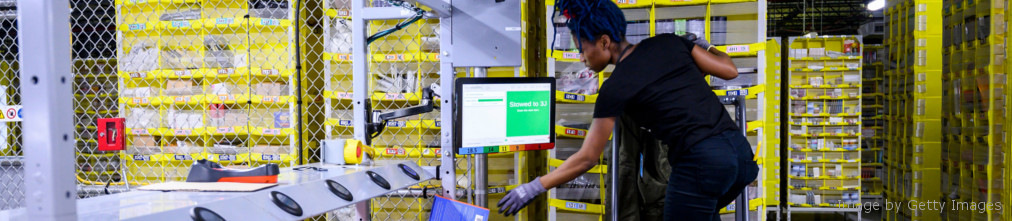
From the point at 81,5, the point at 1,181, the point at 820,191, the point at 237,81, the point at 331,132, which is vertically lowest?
the point at 820,191

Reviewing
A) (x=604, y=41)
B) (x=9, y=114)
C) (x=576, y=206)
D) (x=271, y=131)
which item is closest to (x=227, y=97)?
(x=271, y=131)

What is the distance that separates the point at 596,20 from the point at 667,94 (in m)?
0.46

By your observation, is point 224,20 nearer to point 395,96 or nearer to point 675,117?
point 395,96

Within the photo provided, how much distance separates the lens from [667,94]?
8.95 ft

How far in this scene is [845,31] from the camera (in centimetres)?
2016

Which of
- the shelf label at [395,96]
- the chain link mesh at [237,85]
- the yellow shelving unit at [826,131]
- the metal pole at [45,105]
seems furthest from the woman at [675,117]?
the yellow shelving unit at [826,131]

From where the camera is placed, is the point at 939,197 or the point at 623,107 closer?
the point at 623,107

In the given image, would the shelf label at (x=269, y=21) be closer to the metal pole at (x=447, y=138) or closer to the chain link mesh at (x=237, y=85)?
the chain link mesh at (x=237, y=85)

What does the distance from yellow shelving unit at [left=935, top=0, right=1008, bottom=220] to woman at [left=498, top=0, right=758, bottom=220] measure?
347 cm

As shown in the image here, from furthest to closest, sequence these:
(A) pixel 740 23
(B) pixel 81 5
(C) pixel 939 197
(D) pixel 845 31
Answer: (D) pixel 845 31 < (B) pixel 81 5 < (C) pixel 939 197 < (A) pixel 740 23

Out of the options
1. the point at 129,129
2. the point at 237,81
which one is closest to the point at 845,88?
the point at 237,81

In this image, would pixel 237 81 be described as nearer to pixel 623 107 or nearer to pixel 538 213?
pixel 538 213

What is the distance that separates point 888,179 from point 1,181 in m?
8.99

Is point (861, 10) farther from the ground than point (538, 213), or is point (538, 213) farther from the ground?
point (861, 10)
